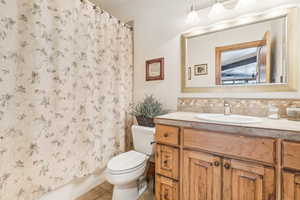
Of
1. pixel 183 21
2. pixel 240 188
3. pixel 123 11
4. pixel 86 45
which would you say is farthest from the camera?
pixel 123 11

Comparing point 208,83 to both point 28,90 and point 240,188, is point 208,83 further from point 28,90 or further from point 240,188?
point 28,90

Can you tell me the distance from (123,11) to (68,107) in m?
1.70

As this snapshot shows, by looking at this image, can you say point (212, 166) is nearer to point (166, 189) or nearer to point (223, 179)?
point (223, 179)

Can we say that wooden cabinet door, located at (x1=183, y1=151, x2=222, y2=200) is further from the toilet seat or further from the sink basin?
the toilet seat

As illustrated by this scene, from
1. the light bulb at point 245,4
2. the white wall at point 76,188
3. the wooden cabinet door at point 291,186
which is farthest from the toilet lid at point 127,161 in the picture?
the light bulb at point 245,4

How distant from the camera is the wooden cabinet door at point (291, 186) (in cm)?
78

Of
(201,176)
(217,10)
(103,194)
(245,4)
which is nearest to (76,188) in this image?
(103,194)

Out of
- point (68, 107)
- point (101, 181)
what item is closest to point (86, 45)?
point (68, 107)

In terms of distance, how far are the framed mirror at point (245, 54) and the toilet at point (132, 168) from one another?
752 millimetres

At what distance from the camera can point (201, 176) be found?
105 cm

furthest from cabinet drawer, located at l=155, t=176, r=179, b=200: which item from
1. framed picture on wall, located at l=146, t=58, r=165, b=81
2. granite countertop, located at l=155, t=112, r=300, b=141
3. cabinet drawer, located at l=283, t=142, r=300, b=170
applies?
framed picture on wall, located at l=146, t=58, r=165, b=81

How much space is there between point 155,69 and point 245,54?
0.99 metres

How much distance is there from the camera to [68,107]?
1.35 meters

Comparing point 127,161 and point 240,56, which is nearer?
point 240,56
